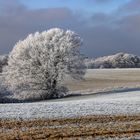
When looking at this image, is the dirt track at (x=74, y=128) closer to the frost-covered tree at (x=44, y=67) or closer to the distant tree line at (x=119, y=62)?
the frost-covered tree at (x=44, y=67)

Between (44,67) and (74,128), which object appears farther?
(44,67)

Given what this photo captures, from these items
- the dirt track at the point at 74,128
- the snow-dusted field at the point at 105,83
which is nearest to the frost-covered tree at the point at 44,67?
the snow-dusted field at the point at 105,83

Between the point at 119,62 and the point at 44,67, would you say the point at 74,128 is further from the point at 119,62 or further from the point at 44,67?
the point at 119,62

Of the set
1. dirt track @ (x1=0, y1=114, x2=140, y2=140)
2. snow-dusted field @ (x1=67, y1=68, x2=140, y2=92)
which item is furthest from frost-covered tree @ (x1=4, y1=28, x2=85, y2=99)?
dirt track @ (x1=0, y1=114, x2=140, y2=140)

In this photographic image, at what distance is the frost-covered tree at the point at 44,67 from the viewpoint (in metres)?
66.3

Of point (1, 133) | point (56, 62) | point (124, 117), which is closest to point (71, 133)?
point (1, 133)

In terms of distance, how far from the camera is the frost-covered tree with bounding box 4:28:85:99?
66.3 meters

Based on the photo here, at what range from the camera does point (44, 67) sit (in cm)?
6638

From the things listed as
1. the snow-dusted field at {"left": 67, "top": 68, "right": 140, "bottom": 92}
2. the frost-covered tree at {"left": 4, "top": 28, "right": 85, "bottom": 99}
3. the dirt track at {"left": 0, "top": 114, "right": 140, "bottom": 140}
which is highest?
the frost-covered tree at {"left": 4, "top": 28, "right": 85, "bottom": 99}

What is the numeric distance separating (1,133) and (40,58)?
4865cm

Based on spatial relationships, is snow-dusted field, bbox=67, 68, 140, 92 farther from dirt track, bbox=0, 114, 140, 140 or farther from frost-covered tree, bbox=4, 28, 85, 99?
dirt track, bbox=0, 114, 140, 140

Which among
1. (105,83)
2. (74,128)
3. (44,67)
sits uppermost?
(44,67)

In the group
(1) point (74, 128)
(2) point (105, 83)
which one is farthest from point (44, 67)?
(1) point (74, 128)

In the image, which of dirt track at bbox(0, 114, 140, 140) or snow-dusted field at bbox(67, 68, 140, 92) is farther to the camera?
snow-dusted field at bbox(67, 68, 140, 92)
